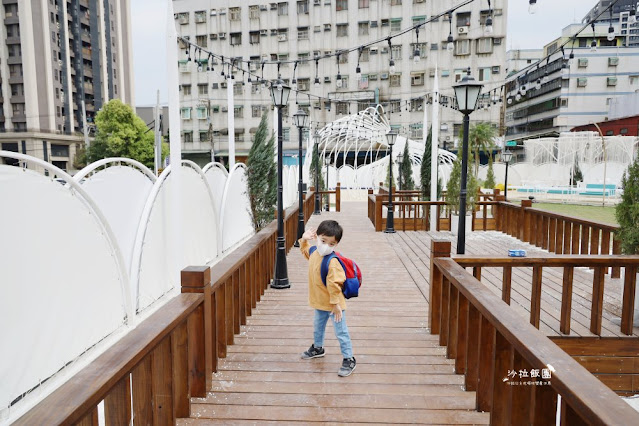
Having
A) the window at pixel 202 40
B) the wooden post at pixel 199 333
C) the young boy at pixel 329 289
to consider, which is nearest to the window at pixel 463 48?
the window at pixel 202 40

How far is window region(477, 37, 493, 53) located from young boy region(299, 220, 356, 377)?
45.4 metres

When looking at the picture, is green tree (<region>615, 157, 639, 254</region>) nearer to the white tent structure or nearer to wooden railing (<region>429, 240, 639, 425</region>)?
wooden railing (<region>429, 240, 639, 425</region>)

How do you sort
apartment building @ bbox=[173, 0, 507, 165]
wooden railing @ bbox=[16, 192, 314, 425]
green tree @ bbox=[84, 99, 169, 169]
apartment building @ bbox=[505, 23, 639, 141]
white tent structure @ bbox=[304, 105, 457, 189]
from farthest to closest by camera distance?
apartment building @ bbox=[505, 23, 639, 141] < apartment building @ bbox=[173, 0, 507, 165] < green tree @ bbox=[84, 99, 169, 169] < white tent structure @ bbox=[304, 105, 457, 189] < wooden railing @ bbox=[16, 192, 314, 425]

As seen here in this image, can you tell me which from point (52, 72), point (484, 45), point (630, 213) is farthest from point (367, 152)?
Result: point (52, 72)

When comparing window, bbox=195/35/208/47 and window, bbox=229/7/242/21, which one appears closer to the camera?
window, bbox=229/7/242/21

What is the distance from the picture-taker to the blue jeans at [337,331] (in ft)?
12.4

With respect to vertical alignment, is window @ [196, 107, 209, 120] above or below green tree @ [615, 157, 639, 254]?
above

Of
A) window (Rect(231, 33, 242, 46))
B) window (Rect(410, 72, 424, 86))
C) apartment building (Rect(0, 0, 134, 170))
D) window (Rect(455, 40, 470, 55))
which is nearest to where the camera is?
window (Rect(455, 40, 470, 55))

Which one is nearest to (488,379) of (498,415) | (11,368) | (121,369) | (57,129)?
(498,415)

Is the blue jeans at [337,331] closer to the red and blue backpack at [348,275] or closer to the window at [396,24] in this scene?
the red and blue backpack at [348,275]

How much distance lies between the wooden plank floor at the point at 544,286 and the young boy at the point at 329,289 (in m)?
1.63

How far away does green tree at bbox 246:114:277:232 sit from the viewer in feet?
39.8

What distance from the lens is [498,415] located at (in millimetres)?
2803

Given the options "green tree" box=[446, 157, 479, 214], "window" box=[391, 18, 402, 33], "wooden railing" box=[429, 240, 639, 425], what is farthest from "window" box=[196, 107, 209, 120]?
"wooden railing" box=[429, 240, 639, 425]
